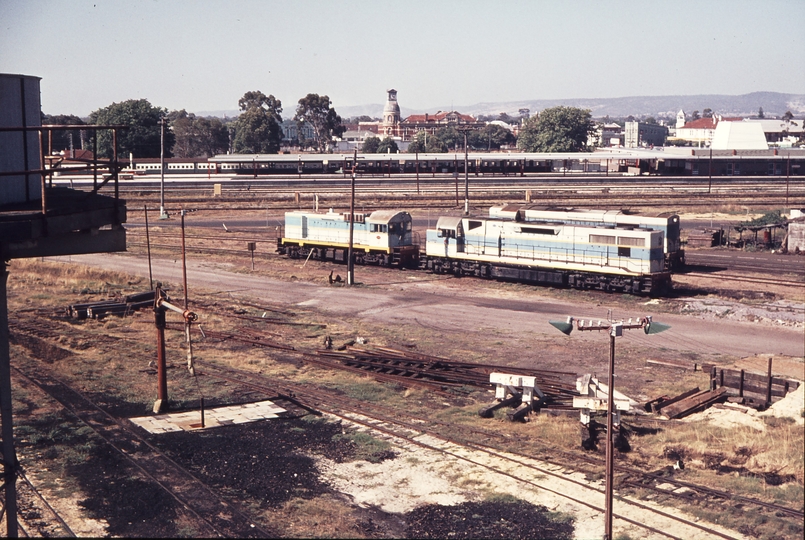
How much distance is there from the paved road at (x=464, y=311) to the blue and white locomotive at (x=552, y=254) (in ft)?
9.45

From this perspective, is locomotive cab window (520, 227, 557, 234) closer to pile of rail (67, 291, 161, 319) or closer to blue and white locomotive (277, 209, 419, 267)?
blue and white locomotive (277, 209, 419, 267)

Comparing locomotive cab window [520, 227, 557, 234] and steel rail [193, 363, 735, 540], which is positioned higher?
locomotive cab window [520, 227, 557, 234]

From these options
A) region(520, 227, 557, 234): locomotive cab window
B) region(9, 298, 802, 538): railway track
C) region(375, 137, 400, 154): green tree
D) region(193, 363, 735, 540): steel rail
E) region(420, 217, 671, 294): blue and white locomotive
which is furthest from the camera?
region(375, 137, 400, 154): green tree

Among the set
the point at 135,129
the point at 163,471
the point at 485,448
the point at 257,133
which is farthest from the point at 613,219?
the point at 257,133

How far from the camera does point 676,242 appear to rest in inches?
1877

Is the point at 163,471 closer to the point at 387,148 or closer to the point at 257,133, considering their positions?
the point at 257,133

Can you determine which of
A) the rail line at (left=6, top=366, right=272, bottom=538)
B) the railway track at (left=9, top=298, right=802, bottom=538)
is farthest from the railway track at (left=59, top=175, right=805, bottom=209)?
the rail line at (left=6, top=366, right=272, bottom=538)

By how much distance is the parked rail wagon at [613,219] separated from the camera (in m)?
45.4

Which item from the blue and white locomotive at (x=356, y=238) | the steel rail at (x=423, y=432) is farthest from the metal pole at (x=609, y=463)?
the blue and white locomotive at (x=356, y=238)

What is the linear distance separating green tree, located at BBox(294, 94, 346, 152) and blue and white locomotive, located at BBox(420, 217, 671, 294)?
142 m

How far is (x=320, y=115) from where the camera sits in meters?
189

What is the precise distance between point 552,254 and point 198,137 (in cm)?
15677

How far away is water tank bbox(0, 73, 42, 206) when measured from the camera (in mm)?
10398

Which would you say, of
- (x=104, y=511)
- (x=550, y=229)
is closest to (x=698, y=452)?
(x=104, y=511)
